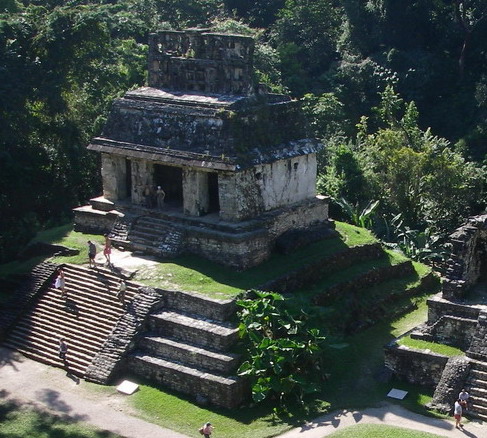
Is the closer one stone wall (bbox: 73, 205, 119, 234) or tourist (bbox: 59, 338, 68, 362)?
tourist (bbox: 59, 338, 68, 362)

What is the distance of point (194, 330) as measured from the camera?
59.6 ft

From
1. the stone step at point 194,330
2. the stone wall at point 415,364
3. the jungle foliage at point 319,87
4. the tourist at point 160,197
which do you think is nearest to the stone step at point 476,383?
the stone wall at point 415,364

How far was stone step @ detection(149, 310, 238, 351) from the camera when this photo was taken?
58.3ft

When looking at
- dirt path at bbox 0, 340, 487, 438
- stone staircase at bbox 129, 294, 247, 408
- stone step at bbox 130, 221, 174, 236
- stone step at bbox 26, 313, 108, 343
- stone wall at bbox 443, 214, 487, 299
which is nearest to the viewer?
dirt path at bbox 0, 340, 487, 438

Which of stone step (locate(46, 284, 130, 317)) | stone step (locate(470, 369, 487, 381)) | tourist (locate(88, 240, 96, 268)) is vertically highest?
tourist (locate(88, 240, 96, 268))

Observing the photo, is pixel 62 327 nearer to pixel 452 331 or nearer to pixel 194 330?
pixel 194 330

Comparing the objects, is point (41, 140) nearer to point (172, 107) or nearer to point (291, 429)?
point (172, 107)

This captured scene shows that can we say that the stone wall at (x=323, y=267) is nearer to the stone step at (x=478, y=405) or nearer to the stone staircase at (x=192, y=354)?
the stone staircase at (x=192, y=354)

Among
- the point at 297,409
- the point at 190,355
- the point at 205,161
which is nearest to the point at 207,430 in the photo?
the point at 297,409

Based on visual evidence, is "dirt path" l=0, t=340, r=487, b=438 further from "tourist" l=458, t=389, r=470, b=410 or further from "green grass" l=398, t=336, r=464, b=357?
"green grass" l=398, t=336, r=464, b=357

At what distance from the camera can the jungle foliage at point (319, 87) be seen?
86.2 ft

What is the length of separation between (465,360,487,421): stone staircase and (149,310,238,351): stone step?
4.67m

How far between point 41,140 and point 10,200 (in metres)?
2.52

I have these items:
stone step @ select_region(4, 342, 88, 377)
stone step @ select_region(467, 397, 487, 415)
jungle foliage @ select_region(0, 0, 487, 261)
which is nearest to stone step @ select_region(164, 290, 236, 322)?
stone step @ select_region(4, 342, 88, 377)
